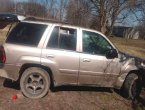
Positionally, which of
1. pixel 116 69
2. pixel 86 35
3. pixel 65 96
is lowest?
pixel 65 96

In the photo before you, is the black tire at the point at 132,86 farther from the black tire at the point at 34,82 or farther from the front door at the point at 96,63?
the black tire at the point at 34,82

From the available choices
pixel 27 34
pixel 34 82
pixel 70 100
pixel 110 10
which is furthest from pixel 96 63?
pixel 110 10

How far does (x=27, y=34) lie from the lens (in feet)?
26.3

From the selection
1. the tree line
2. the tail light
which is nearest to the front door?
the tail light

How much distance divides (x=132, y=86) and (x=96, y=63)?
4.56ft

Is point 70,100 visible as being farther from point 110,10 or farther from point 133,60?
point 110,10

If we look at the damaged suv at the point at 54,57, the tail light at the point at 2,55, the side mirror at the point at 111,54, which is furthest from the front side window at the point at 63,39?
the tail light at the point at 2,55

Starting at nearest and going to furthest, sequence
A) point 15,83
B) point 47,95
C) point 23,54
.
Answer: point 23,54 → point 47,95 → point 15,83

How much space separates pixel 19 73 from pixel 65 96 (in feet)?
4.67

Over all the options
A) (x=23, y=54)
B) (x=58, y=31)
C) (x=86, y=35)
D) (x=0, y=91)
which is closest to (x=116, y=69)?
(x=86, y=35)

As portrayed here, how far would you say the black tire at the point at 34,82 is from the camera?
7953mm

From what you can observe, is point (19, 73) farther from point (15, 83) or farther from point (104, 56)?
point (104, 56)

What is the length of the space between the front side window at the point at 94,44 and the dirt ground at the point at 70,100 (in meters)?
1.26

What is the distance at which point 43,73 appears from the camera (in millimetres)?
7984
